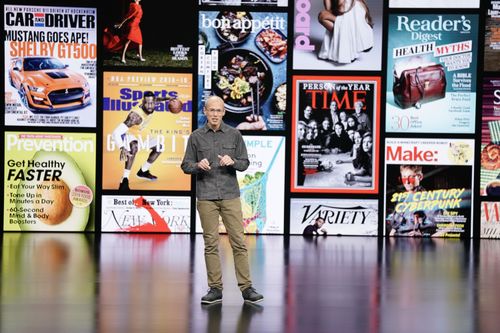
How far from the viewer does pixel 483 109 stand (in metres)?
9.88

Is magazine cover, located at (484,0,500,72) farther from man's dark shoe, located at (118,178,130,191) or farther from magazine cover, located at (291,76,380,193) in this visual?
man's dark shoe, located at (118,178,130,191)

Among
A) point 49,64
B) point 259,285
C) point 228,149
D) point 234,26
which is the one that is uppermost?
point 234,26

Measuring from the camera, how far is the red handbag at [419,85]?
9.87 m

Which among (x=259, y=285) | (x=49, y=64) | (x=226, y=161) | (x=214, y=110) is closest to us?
(x=226, y=161)

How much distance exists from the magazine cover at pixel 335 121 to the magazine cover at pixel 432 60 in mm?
328

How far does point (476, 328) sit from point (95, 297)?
8.57ft

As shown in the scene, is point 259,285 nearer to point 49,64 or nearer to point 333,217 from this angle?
point 333,217

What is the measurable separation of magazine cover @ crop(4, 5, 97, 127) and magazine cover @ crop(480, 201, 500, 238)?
4854mm

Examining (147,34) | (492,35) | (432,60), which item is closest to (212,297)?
(147,34)

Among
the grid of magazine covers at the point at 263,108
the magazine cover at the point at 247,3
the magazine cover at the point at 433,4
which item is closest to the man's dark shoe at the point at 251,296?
the grid of magazine covers at the point at 263,108

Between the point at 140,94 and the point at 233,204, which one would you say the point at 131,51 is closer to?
the point at 140,94

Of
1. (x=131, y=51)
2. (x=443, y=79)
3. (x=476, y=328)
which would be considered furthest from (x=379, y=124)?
(x=476, y=328)

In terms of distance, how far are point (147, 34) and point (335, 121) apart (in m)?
2.46

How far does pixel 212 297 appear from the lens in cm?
571
